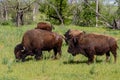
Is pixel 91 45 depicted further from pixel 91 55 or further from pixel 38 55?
pixel 38 55

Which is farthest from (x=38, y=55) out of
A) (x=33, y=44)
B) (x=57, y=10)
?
(x=57, y=10)

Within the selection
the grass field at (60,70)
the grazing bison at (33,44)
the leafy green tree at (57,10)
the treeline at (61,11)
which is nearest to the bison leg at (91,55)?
the grass field at (60,70)

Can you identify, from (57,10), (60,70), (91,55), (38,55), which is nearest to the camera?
(60,70)

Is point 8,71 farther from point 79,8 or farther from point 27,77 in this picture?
point 79,8

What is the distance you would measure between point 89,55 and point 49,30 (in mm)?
2852

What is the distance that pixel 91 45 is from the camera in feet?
40.7

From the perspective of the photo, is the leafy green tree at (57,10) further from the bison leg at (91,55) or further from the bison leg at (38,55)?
the bison leg at (91,55)

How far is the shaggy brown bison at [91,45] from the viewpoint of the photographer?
12.4m

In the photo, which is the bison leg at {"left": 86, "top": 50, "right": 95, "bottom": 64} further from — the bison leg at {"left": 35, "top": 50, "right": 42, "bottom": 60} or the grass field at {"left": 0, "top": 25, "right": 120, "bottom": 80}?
the bison leg at {"left": 35, "top": 50, "right": 42, "bottom": 60}

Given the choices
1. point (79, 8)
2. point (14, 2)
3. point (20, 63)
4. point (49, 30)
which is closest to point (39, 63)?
point (20, 63)

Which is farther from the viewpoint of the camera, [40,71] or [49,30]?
[49,30]

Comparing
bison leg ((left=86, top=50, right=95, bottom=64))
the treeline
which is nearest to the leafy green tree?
the treeline

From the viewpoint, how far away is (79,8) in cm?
6034

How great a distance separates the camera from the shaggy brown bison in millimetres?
12398
